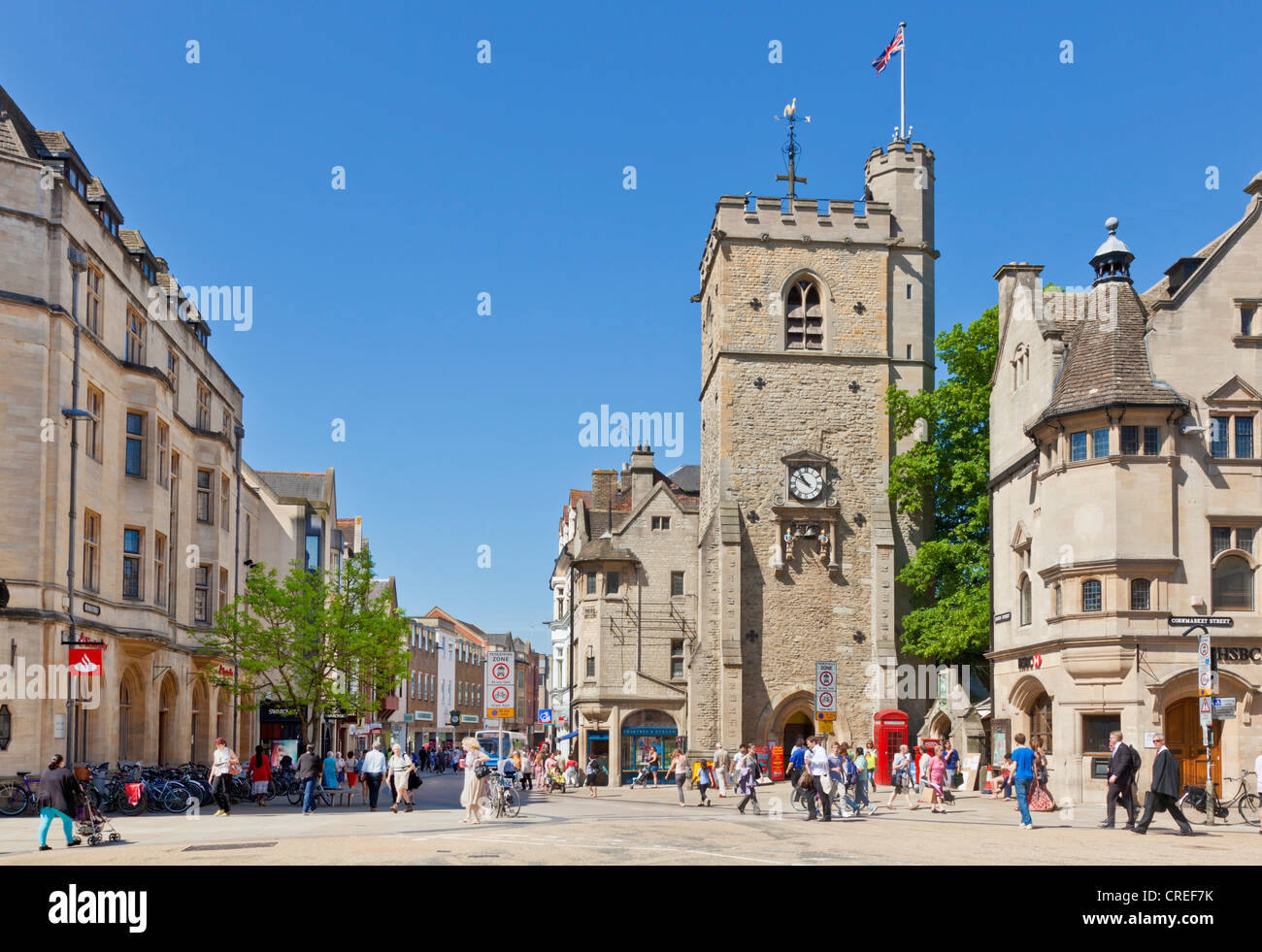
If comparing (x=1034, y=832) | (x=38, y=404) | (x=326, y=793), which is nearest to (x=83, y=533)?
(x=38, y=404)

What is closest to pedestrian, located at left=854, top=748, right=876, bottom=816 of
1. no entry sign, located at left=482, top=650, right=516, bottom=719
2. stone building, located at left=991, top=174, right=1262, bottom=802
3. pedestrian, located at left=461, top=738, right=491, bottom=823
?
stone building, located at left=991, top=174, right=1262, bottom=802

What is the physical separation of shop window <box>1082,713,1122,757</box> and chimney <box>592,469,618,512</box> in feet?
123

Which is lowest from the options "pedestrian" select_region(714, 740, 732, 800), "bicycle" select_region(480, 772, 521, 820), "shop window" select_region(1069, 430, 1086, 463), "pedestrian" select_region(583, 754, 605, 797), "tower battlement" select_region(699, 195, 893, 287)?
"pedestrian" select_region(583, 754, 605, 797)

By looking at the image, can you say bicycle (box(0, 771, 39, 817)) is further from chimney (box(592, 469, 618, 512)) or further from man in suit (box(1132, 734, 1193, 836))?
chimney (box(592, 469, 618, 512))

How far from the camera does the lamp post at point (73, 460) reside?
28750 millimetres

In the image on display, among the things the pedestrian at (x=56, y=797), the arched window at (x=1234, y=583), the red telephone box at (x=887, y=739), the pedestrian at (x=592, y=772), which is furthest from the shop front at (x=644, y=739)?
the pedestrian at (x=56, y=797)

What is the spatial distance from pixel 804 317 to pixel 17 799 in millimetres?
35672

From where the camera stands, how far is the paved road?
17.0 meters

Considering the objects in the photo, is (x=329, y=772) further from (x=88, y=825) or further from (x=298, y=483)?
(x=298, y=483)

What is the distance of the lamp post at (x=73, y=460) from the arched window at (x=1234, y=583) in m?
24.7

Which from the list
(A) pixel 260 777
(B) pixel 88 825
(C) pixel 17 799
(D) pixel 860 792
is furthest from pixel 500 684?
(A) pixel 260 777

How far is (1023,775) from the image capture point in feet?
82.3
